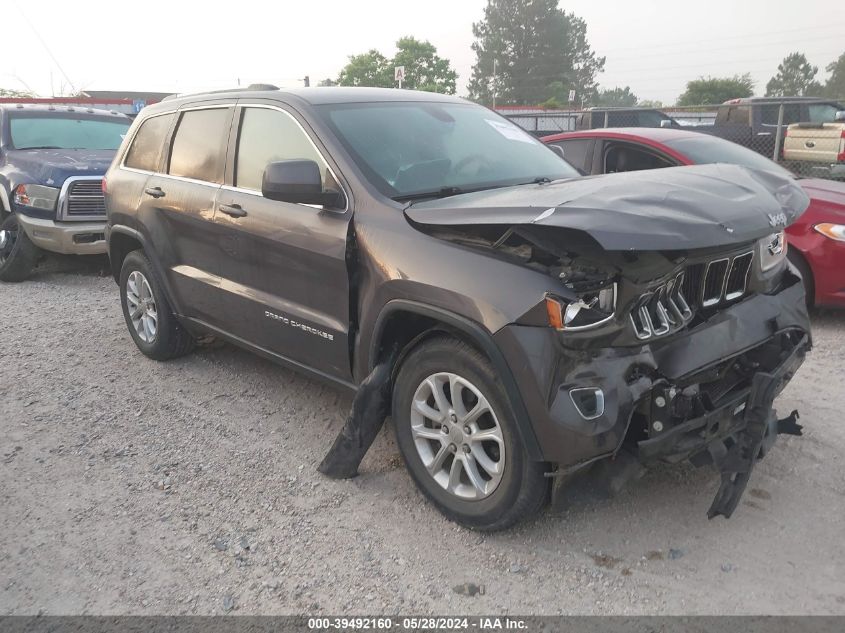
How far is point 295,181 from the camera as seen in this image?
3402mm

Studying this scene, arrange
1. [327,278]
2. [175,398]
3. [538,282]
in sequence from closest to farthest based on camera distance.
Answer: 1. [538,282]
2. [327,278]
3. [175,398]

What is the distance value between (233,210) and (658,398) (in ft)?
8.54

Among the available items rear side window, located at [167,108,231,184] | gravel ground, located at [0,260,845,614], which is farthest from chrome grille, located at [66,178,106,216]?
gravel ground, located at [0,260,845,614]

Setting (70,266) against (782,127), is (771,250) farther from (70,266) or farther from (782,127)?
(782,127)

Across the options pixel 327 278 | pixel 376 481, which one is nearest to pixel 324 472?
pixel 376 481

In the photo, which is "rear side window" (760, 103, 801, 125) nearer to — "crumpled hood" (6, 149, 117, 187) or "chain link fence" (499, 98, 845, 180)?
"chain link fence" (499, 98, 845, 180)

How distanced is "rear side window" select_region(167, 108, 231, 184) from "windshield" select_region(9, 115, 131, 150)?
5.49 metres

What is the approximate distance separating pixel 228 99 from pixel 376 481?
2504 millimetres

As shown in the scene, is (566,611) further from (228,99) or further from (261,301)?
(228,99)

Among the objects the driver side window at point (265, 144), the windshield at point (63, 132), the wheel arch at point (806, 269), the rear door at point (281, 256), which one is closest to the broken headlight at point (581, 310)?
the rear door at point (281, 256)

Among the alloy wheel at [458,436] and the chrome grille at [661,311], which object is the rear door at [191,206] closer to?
the alloy wheel at [458,436]

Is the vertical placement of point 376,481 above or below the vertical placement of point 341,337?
below

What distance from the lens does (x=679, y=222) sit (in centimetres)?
259

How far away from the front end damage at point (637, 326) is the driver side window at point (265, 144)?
1072 millimetres
